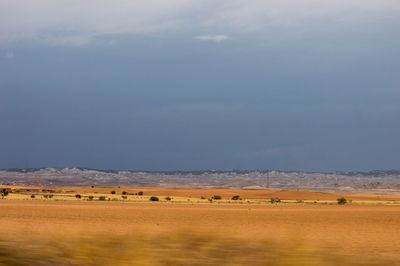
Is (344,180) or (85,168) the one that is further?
(85,168)

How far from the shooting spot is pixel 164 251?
496cm

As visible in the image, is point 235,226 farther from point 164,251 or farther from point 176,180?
point 176,180

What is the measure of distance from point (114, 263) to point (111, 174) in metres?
190

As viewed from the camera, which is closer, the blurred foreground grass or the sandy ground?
the blurred foreground grass

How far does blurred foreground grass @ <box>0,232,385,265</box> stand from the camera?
4.73 metres

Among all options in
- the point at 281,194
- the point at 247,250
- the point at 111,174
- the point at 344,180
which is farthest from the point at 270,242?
the point at 111,174

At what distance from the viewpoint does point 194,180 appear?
608 feet

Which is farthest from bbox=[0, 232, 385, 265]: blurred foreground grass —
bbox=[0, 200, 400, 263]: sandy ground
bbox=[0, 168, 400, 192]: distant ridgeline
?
bbox=[0, 168, 400, 192]: distant ridgeline

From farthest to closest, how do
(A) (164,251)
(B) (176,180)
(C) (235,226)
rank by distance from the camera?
(B) (176,180)
(C) (235,226)
(A) (164,251)

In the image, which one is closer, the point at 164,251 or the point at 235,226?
the point at 164,251

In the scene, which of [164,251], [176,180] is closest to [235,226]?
[164,251]

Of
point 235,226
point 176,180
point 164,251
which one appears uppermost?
point 176,180

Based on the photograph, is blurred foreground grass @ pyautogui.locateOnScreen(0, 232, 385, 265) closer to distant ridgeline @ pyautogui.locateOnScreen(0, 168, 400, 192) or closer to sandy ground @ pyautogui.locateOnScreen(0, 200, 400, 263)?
sandy ground @ pyautogui.locateOnScreen(0, 200, 400, 263)

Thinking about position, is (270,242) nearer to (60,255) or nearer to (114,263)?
(114,263)
